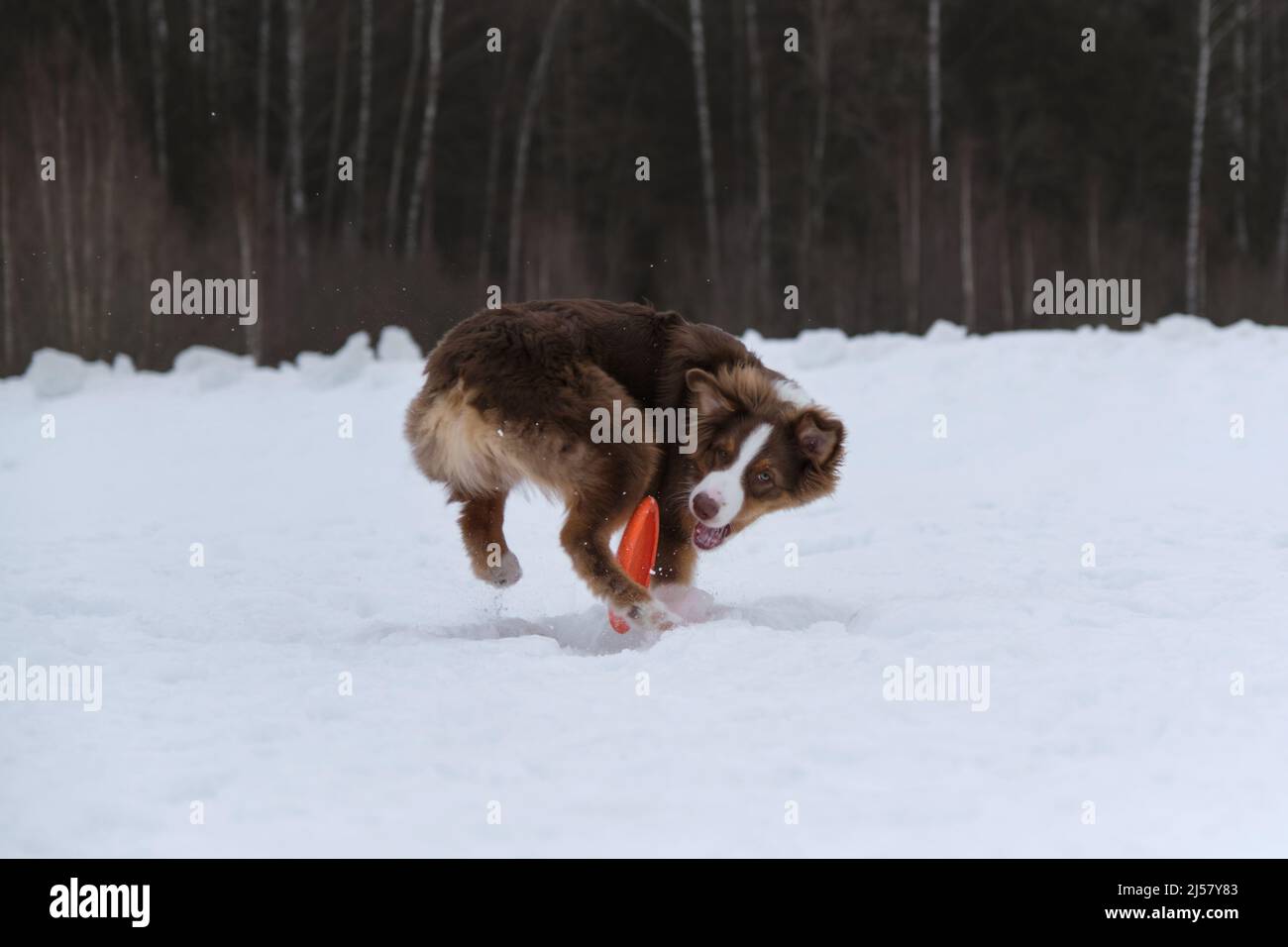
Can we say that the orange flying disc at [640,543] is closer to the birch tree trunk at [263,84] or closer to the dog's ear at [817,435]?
the dog's ear at [817,435]

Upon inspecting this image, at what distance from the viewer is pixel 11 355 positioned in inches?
626

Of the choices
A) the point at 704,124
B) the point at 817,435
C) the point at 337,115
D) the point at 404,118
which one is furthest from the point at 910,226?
the point at 817,435

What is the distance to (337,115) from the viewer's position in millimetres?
23062

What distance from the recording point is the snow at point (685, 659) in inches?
150

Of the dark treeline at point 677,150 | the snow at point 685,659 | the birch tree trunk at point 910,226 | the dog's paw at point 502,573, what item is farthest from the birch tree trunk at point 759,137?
the dog's paw at point 502,573

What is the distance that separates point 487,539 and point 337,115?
1810 centimetres

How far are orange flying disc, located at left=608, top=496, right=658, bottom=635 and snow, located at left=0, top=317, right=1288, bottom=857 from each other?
30 cm

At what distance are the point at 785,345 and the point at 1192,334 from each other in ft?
13.7

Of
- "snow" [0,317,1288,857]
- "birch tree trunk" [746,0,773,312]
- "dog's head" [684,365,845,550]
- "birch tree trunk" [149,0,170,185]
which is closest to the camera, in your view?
"snow" [0,317,1288,857]

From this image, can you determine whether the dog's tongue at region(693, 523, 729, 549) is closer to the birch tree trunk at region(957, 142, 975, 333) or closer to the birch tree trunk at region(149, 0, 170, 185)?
the birch tree trunk at region(957, 142, 975, 333)

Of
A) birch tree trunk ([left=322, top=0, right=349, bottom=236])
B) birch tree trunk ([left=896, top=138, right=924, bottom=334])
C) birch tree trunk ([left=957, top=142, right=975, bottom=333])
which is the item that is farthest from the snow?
birch tree trunk ([left=322, top=0, right=349, bottom=236])

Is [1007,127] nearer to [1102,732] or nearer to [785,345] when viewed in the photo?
[785,345]

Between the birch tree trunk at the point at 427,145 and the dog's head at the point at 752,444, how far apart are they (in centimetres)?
1523

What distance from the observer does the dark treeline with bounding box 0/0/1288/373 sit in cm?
1781
